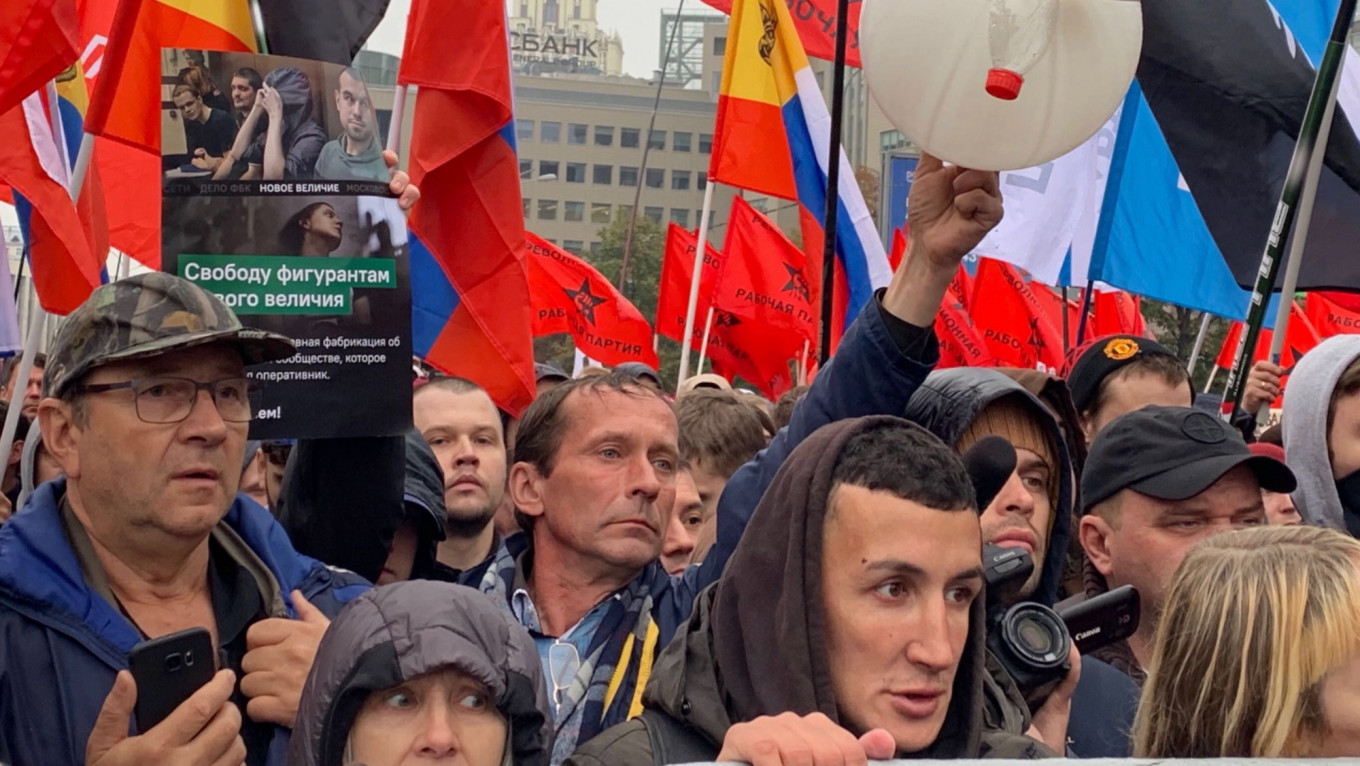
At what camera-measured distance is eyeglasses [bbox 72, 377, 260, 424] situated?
323cm

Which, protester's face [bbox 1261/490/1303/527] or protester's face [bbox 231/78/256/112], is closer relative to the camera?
protester's face [bbox 231/78/256/112]

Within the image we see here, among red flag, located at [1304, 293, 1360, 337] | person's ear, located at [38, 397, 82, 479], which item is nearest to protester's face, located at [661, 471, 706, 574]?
person's ear, located at [38, 397, 82, 479]

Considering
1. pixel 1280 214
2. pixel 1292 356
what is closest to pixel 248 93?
pixel 1280 214

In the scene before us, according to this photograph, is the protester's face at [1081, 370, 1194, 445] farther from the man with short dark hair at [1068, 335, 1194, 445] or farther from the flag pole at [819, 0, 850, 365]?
the flag pole at [819, 0, 850, 365]

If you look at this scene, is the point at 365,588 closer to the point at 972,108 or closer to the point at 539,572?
the point at 539,572

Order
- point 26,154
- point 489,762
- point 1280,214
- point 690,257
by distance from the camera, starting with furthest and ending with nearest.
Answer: point 690,257, point 1280,214, point 26,154, point 489,762

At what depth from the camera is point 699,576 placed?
3883 millimetres

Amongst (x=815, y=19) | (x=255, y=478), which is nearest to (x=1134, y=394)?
(x=255, y=478)

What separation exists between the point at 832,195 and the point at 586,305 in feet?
24.2

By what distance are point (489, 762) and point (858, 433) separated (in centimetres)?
76

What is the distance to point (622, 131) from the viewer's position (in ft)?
395

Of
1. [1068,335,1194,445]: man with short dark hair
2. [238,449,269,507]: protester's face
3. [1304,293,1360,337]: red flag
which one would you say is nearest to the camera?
[238,449,269,507]: protester's face

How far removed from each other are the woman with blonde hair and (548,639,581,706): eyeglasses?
1192 mm

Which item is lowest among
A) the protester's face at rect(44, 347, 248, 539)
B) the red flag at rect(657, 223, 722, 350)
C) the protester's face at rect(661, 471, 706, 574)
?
the red flag at rect(657, 223, 722, 350)
